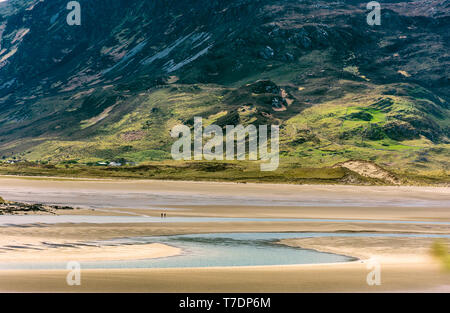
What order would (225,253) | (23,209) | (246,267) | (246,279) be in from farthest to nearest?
(23,209) → (225,253) → (246,267) → (246,279)

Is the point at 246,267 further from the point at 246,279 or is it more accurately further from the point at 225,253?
the point at 225,253

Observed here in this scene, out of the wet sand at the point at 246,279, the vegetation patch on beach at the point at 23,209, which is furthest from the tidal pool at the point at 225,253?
the vegetation patch on beach at the point at 23,209

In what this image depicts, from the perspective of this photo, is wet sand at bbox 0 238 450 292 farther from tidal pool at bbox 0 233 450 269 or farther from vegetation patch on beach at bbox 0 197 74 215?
vegetation patch on beach at bbox 0 197 74 215

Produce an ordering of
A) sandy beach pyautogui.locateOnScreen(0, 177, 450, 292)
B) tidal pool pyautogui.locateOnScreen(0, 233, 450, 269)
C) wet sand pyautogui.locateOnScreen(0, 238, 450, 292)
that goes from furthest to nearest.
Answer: tidal pool pyautogui.locateOnScreen(0, 233, 450, 269)
sandy beach pyautogui.locateOnScreen(0, 177, 450, 292)
wet sand pyautogui.locateOnScreen(0, 238, 450, 292)

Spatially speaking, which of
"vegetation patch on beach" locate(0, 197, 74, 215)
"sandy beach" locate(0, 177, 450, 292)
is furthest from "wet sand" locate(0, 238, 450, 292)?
"vegetation patch on beach" locate(0, 197, 74, 215)

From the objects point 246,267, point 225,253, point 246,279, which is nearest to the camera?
point 246,279

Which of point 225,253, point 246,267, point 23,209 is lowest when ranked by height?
point 225,253

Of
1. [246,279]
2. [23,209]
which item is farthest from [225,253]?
[23,209]

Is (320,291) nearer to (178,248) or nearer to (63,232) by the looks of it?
(178,248)

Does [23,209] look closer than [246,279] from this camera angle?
No

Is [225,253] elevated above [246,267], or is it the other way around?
[246,267]
